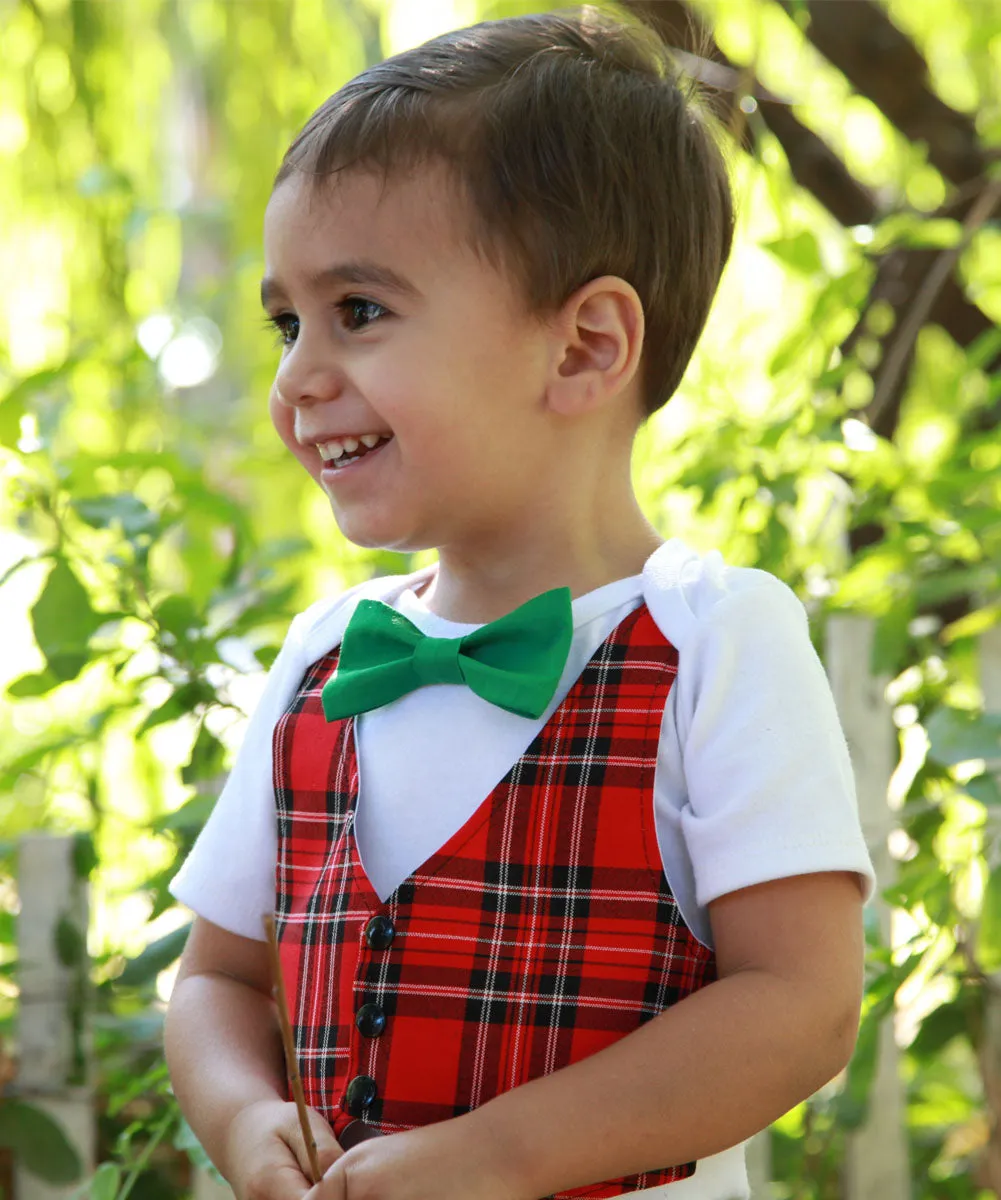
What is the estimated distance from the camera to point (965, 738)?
121 centimetres

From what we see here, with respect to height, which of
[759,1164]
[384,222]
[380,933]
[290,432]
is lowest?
[759,1164]

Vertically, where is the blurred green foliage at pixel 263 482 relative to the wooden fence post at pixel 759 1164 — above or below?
above

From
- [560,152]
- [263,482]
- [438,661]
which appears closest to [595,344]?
[560,152]

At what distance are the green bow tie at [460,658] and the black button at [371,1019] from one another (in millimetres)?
185

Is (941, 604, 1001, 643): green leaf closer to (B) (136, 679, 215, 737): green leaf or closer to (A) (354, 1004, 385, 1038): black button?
(B) (136, 679, 215, 737): green leaf

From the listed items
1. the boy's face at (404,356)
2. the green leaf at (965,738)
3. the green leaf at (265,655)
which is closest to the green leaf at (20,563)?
the green leaf at (265,655)

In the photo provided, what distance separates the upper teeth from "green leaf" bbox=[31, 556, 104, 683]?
17.6 inches

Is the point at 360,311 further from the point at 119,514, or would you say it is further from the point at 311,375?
the point at 119,514

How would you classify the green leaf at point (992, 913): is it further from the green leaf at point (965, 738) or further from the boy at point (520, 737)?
the boy at point (520, 737)

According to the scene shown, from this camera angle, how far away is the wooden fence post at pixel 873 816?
1521mm

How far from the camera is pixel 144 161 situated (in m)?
2.47

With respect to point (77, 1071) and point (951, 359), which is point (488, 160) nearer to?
point (77, 1071)

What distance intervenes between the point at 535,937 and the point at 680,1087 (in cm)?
12

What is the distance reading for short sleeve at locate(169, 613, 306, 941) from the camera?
38.4 inches
